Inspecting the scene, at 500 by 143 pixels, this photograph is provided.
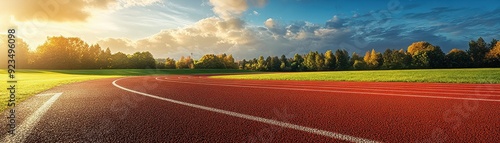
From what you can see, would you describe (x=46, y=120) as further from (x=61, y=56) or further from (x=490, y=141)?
(x=61, y=56)

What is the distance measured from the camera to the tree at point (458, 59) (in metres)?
69.2

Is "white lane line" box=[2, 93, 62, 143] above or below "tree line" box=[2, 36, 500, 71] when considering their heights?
below

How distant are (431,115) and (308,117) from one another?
2.68 meters

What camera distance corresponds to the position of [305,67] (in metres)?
99.2

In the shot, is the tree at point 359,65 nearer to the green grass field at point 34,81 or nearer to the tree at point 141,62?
the tree at point 141,62

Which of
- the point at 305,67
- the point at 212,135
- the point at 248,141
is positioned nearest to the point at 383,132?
the point at 248,141

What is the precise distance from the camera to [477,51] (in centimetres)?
7300

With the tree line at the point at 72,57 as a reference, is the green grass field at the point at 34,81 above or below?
below

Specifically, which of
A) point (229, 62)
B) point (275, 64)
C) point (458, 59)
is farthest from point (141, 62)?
point (458, 59)

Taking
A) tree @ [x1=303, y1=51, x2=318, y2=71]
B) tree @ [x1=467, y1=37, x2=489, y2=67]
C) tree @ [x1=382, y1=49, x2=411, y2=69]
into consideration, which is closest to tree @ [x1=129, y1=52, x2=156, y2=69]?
tree @ [x1=303, y1=51, x2=318, y2=71]

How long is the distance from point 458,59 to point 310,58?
4387 cm

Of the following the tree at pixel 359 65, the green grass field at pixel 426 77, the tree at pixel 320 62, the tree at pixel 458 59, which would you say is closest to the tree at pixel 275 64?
the tree at pixel 320 62

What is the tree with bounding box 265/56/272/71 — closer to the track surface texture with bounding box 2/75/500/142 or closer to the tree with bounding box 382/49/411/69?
the tree with bounding box 382/49/411/69

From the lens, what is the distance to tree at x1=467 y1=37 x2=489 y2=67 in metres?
68.1
